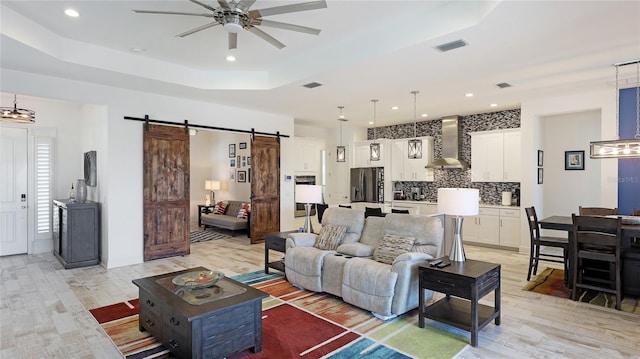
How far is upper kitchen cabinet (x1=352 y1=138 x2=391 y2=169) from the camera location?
8.73 meters

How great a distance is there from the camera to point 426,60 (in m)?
4.21

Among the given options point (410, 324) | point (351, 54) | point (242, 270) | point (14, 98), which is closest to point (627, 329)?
point (410, 324)

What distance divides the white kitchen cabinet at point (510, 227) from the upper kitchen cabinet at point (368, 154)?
2.90 m

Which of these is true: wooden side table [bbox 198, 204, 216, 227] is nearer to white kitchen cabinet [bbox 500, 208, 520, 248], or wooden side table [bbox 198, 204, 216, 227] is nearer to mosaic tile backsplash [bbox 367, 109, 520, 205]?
Answer: mosaic tile backsplash [bbox 367, 109, 520, 205]

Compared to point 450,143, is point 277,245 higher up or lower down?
lower down

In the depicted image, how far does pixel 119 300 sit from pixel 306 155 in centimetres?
582

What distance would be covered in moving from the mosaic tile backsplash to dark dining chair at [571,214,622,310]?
302cm

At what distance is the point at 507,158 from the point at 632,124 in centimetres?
198

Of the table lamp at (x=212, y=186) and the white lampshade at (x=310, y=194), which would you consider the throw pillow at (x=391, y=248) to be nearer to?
the white lampshade at (x=310, y=194)

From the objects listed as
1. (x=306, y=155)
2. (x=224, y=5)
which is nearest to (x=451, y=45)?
(x=224, y=5)

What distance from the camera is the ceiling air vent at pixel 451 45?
3.66 metres

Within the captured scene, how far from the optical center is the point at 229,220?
8453 millimetres

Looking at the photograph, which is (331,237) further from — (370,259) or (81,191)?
(81,191)

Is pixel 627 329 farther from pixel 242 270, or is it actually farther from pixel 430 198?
pixel 430 198
